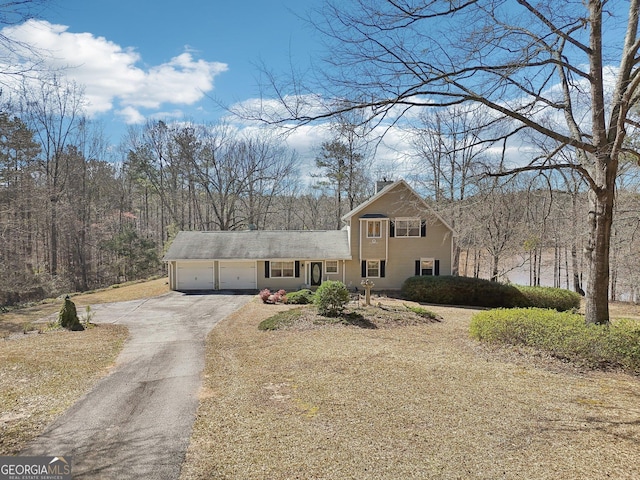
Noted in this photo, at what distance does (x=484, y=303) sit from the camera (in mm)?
21547

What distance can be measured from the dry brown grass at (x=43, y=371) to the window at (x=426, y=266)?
17090 mm

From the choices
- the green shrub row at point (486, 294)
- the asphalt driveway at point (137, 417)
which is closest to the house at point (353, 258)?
the green shrub row at point (486, 294)

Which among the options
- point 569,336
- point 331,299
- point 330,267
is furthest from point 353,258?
point 569,336

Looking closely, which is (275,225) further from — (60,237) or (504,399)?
(504,399)

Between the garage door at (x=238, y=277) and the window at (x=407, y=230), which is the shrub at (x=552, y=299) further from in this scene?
the garage door at (x=238, y=277)

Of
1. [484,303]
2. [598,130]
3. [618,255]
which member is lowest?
[484,303]

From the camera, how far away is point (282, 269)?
82.0 ft

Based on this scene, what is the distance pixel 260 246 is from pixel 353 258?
20.0 ft

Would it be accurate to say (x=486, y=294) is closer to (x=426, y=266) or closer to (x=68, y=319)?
(x=426, y=266)

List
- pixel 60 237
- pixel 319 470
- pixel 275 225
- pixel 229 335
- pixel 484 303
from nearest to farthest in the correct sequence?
pixel 319 470, pixel 229 335, pixel 484 303, pixel 60 237, pixel 275 225

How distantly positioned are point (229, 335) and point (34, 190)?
18.1m

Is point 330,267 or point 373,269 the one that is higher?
point 330,267

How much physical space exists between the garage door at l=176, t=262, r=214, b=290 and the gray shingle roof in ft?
2.16

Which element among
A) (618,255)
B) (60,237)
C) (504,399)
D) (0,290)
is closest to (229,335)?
(504,399)
